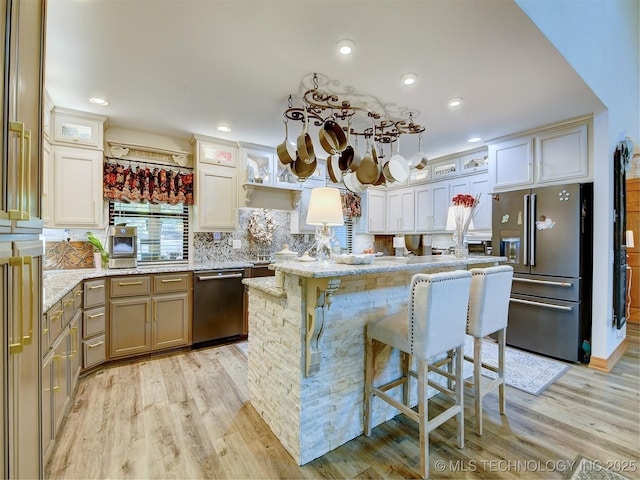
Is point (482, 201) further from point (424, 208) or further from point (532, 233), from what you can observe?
point (424, 208)

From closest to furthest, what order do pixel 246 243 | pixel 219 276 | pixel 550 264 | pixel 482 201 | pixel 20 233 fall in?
1. pixel 20 233
2. pixel 550 264
3. pixel 219 276
4. pixel 482 201
5. pixel 246 243

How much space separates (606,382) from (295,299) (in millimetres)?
3153

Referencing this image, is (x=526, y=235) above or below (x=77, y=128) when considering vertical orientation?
below

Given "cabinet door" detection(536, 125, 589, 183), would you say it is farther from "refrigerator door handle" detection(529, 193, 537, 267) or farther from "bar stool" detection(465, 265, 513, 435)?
"bar stool" detection(465, 265, 513, 435)

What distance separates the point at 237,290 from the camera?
379 cm

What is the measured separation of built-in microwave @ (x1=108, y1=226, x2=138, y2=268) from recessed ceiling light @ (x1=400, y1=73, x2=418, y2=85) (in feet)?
10.5

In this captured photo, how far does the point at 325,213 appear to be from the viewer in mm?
2047

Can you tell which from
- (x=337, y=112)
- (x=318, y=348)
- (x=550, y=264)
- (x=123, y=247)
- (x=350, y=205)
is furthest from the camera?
(x=350, y=205)

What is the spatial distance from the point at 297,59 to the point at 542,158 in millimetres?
2983

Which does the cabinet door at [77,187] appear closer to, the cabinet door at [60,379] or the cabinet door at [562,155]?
the cabinet door at [60,379]

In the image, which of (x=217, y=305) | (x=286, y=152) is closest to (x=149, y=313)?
(x=217, y=305)

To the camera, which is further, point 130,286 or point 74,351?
point 130,286

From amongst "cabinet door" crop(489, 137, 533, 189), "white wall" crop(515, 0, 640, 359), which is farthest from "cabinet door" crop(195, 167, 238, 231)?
"white wall" crop(515, 0, 640, 359)

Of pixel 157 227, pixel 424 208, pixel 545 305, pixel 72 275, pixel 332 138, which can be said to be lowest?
pixel 545 305
